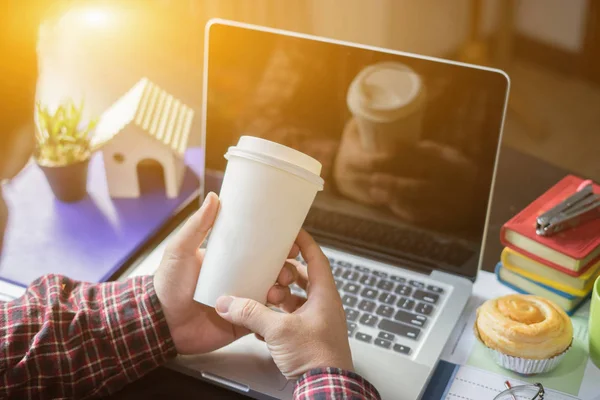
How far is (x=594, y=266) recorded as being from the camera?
3.01 feet

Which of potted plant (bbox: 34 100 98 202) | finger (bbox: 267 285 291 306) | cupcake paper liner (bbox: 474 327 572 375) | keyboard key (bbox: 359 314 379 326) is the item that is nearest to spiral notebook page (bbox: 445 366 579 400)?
cupcake paper liner (bbox: 474 327 572 375)

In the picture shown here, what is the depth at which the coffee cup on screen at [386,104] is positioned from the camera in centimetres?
90

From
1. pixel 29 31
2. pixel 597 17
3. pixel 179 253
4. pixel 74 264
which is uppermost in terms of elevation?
pixel 597 17

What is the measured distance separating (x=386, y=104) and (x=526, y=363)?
1.21 ft

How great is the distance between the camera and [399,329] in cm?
89

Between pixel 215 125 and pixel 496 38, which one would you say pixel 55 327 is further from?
pixel 496 38

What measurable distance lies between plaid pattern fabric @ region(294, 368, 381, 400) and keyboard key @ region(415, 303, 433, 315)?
0.72 ft

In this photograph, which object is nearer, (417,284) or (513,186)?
(417,284)

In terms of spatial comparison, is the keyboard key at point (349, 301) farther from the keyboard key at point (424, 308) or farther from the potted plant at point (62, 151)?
the potted plant at point (62, 151)

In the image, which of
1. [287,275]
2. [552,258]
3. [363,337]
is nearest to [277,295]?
[287,275]

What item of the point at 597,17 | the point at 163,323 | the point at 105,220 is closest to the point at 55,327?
the point at 163,323

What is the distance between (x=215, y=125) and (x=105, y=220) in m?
0.25

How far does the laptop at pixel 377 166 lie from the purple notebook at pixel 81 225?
178 mm

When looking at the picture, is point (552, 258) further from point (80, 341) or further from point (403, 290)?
point (80, 341)
